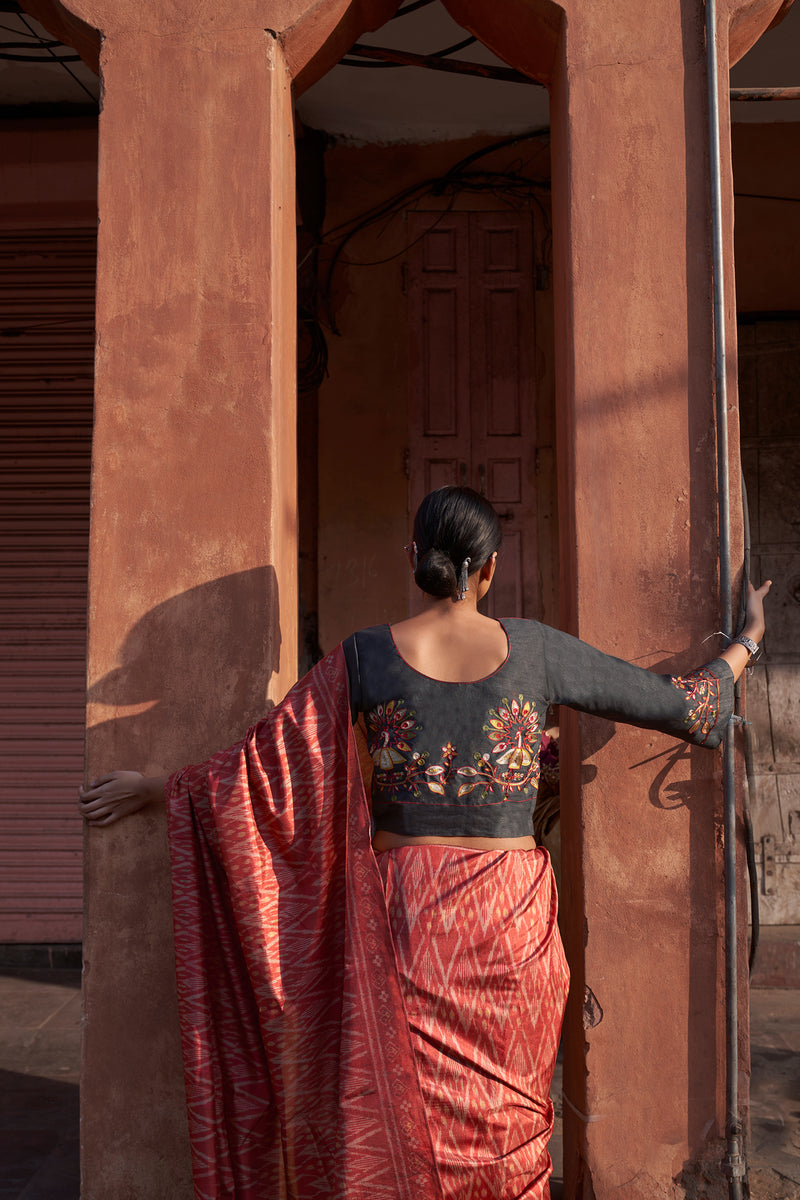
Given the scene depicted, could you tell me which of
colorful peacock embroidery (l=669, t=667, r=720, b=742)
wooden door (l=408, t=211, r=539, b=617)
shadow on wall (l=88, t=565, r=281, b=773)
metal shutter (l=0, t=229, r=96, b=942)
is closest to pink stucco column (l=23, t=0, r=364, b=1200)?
shadow on wall (l=88, t=565, r=281, b=773)

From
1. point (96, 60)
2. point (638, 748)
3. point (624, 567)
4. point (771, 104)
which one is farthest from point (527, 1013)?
point (771, 104)

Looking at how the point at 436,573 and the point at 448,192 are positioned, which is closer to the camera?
the point at 436,573

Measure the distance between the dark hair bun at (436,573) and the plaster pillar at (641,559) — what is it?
0.57 m

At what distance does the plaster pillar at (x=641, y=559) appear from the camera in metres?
2.50

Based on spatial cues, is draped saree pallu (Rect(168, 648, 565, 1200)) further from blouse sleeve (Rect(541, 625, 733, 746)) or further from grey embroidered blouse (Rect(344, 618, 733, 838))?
blouse sleeve (Rect(541, 625, 733, 746))

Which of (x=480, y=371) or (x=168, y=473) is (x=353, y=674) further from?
(x=480, y=371)

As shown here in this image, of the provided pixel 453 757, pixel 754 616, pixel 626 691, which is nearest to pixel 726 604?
pixel 754 616

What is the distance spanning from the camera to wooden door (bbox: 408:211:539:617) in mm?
5070

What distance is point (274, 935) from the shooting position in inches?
A: 88.8

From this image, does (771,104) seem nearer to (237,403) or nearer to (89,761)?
(237,403)

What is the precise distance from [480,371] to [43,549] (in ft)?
8.51

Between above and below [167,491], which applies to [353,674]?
below

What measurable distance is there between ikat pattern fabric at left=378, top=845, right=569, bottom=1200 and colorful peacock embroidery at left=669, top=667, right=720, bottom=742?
22.5 inches

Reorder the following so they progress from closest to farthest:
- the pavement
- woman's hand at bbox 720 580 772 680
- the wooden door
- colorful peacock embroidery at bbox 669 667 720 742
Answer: colorful peacock embroidery at bbox 669 667 720 742, woman's hand at bbox 720 580 772 680, the pavement, the wooden door
